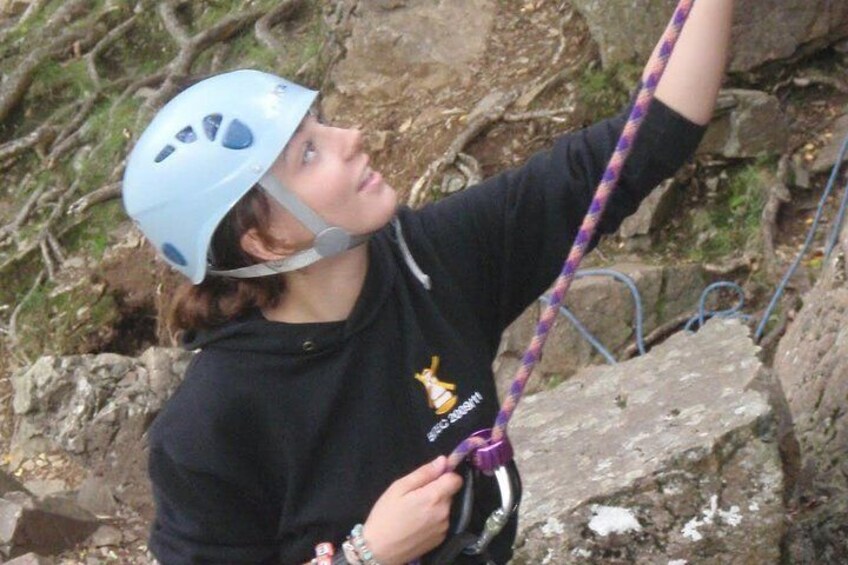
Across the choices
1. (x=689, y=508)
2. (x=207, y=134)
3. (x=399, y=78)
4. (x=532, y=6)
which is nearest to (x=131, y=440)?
(x=399, y=78)

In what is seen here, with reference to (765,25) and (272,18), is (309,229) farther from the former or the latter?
(272,18)

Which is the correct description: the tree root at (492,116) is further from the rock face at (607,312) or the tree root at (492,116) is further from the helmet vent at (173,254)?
the helmet vent at (173,254)

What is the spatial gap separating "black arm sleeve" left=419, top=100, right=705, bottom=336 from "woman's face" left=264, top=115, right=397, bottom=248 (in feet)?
0.54

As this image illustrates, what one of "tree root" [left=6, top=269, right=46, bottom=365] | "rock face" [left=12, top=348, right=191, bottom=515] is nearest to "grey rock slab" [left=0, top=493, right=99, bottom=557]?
"rock face" [left=12, top=348, right=191, bottom=515]

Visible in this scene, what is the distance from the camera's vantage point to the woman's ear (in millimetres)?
1821

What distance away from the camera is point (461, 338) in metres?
1.94

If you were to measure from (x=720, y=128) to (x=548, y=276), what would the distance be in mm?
3457

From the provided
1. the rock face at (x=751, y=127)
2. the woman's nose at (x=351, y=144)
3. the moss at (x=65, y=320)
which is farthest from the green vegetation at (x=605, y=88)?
the woman's nose at (x=351, y=144)

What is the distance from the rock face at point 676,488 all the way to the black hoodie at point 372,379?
60 cm

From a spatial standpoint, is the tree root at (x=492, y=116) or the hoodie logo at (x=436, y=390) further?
the tree root at (x=492, y=116)

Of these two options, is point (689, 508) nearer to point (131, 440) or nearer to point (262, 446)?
point (262, 446)

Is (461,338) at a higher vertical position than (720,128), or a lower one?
higher

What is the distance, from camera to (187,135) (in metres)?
1.79

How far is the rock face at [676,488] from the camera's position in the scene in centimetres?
247
